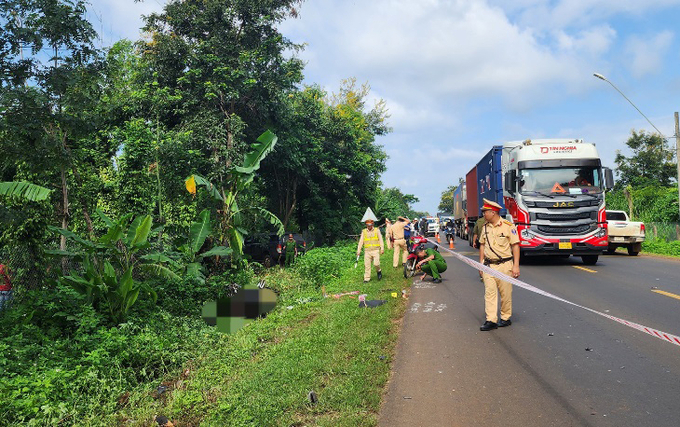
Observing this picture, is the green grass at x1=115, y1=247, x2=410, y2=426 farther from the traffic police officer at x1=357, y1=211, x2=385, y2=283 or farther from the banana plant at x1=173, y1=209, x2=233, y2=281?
the traffic police officer at x1=357, y1=211, x2=385, y2=283

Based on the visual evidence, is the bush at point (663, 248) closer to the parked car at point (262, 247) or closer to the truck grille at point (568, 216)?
the truck grille at point (568, 216)

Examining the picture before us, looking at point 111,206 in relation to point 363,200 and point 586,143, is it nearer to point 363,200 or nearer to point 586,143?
point 586,143

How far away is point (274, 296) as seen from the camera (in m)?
11.9

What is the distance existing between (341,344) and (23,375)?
155 inches

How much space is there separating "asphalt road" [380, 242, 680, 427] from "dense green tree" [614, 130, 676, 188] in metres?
36.7

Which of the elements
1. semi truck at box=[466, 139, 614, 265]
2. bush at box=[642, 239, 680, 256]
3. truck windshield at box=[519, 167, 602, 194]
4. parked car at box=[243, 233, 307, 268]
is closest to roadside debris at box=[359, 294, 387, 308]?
semi truck at box=[466, 139, 614, 265]

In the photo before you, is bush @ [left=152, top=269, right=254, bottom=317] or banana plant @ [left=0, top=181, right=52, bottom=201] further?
bush @ [left=152, top=269, right=254, bottom=317]

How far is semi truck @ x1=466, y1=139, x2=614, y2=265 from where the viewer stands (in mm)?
14812

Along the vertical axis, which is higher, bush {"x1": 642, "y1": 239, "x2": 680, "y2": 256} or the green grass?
bush {"x1": 642, "y1": 239, "x2": 680, "y2": 256}

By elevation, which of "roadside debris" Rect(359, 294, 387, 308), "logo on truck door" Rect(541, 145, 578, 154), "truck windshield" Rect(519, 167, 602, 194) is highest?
"logo on truck door" Rect(541, 145, 578, 154)

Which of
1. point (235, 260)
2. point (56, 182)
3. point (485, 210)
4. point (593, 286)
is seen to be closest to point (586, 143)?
point (593, 286)

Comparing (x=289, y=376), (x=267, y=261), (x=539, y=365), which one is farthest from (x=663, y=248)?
(x=289, y=376)

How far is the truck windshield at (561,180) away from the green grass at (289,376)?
784cm

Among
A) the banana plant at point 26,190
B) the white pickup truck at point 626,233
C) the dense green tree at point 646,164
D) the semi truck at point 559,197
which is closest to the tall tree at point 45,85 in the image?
the banana plant at point 26,190
